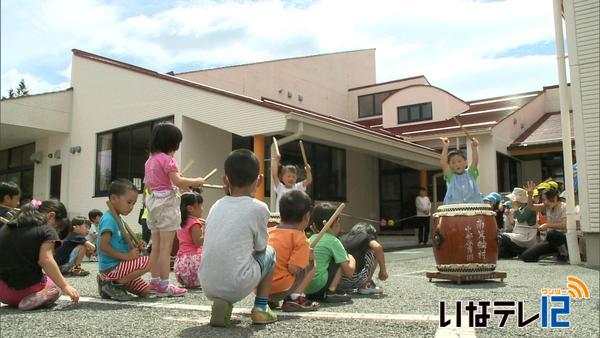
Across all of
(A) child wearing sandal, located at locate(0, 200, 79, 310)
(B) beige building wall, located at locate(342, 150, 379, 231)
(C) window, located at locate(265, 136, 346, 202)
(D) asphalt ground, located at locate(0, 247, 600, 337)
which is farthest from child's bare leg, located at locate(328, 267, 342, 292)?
(B) beige building wall, located at locate(342, 150, 379, 231)

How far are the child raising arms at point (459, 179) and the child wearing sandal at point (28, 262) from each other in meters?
3.48

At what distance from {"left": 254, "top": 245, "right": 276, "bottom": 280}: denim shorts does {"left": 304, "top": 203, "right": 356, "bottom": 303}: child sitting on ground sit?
60 centimetres

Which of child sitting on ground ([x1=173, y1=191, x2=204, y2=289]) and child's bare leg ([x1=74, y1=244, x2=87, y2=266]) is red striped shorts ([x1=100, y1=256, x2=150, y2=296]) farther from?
child's bare leg ([x1=74, y1=244, x2=87, y2=266])

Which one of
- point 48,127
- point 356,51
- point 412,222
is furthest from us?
point 356,51

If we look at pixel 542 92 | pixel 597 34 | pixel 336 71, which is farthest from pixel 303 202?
pixel 336 71

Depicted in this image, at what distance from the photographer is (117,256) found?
3994mm

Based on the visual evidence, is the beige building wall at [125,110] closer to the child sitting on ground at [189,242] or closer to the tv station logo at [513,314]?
the child sitting on ground at [189,242]

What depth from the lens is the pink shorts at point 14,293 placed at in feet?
12.1

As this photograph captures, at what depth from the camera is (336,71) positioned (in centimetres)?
2058

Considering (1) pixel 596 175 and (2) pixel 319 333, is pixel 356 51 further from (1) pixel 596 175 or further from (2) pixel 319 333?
(2) pixel 319 333

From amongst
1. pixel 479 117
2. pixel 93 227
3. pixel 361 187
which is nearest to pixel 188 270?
pixel 93 227

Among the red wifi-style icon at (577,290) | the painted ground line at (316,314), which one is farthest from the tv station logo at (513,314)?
the red wifi-style icon at (577,290)

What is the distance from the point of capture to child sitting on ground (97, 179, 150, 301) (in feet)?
13.1

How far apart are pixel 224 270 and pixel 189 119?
28.7 feet
